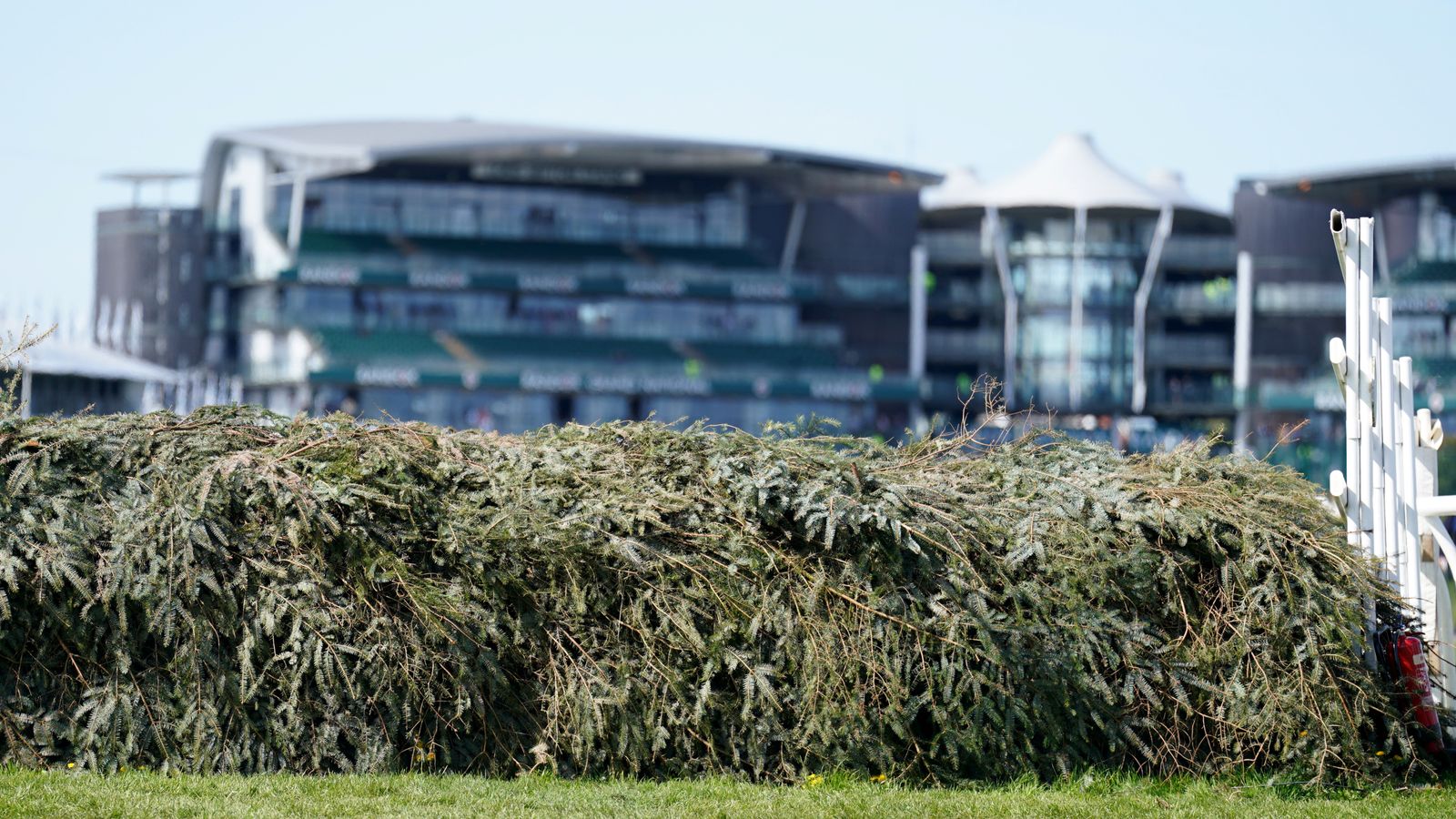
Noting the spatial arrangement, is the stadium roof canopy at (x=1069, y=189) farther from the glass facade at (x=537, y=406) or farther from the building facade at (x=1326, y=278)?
the glass facade at (x=537, y=406)

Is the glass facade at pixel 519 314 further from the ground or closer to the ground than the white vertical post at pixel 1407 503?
further from the ground

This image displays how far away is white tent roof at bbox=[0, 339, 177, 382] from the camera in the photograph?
155 feet

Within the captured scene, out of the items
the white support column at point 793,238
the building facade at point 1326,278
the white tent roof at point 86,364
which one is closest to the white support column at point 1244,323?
the building facade at point 1326,278

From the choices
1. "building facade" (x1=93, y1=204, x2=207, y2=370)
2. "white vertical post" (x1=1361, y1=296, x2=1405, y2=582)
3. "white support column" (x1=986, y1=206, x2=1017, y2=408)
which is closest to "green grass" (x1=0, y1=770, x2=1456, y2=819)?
"white vertical post" (x1=1361, y1=296, x2=1405, y2=582)

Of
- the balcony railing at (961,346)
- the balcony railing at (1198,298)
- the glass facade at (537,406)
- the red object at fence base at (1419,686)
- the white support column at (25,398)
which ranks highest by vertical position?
the balcony railing at (1198,298)

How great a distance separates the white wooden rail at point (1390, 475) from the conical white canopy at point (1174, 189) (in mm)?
73140

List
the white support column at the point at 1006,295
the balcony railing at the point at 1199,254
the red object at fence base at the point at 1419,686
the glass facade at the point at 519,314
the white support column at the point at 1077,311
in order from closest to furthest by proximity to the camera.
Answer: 1. the red object at fence base at the point at 1419,686
2. the glass facade at the point at 519,314
3. the white support column at the point at 1077,311
4. the white support column at the point at 1006,295
5. the balcony railing at the point at 1199,254

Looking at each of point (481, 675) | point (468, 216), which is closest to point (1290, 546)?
point (481, 675)

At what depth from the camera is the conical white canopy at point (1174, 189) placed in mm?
81188

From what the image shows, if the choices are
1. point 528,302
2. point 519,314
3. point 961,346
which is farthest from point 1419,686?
point 961,346

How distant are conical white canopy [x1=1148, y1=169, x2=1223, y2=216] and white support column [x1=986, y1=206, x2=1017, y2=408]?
7.49 m

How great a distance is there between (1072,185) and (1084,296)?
488 cm

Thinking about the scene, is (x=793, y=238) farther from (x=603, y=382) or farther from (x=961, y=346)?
(x=603, y=382)

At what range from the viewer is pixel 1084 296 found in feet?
260
